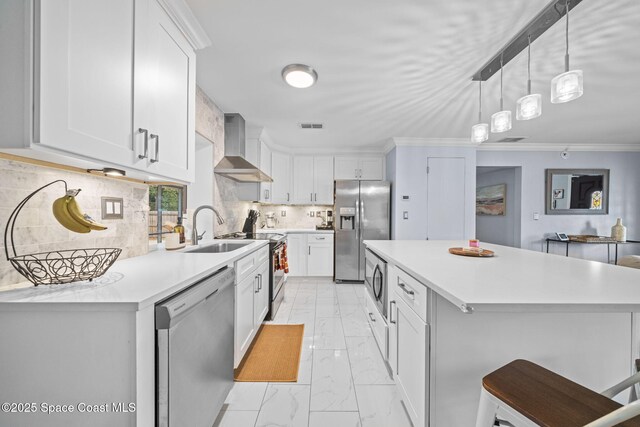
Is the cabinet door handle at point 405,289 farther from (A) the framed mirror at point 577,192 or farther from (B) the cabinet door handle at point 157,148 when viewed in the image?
Answer: (A) the framed mirror at point 577,192

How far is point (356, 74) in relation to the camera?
2.32 m

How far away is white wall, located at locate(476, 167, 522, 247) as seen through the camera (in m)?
4.80

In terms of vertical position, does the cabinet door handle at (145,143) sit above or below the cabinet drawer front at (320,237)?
above

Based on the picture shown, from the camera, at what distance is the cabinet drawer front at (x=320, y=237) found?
15.1ft

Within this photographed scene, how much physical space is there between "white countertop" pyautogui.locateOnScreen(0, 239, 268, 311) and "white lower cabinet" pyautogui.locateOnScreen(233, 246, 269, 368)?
0.51m

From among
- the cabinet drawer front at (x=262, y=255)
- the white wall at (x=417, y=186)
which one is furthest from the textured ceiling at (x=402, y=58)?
the cabinet drawer front at (x=262, y=255)

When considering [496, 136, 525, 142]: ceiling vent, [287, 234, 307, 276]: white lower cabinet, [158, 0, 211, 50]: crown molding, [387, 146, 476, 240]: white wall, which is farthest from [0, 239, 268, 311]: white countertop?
[496, 136, 525, 142]: ceiling vent

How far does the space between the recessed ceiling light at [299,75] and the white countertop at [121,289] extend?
1715 mm

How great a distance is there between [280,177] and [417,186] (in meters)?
2.40

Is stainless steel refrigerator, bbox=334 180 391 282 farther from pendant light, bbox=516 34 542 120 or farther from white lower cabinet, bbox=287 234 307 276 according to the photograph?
pendant light, bbox=516 34 542 120

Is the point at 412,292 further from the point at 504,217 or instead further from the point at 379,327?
the point at 504,217

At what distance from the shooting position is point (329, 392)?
1.72 m

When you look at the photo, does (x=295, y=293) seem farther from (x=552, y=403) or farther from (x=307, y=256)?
(x=552, y=403)

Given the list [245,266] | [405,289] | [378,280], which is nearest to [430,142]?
[378,280]
